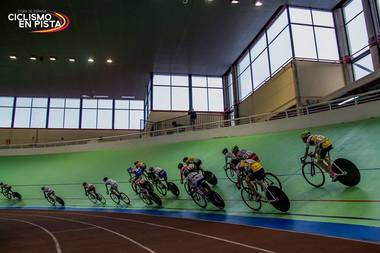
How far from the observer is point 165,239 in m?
5.94

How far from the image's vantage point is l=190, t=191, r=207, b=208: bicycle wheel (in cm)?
950

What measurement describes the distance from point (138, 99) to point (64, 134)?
8315 mm

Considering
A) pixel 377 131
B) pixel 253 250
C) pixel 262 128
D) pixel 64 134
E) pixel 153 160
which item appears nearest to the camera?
pixel 253 250

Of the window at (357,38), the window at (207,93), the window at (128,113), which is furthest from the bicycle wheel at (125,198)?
the window at (128,113)

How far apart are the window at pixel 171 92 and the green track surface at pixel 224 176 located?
627cm

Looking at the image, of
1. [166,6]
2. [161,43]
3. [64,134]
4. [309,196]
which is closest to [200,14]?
[166,6]

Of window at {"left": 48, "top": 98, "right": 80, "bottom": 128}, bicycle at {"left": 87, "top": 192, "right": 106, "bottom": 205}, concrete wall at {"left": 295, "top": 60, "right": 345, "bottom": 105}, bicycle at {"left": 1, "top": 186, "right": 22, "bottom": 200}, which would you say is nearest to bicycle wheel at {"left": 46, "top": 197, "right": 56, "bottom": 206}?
bicycle at {"left": 87, "top": 192, "right": 106, "bottom": 205}

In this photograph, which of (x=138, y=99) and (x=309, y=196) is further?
(x=138, y=99)

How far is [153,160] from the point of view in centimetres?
1659

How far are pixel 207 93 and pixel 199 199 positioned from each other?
691 inches

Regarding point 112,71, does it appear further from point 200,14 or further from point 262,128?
point 262,128

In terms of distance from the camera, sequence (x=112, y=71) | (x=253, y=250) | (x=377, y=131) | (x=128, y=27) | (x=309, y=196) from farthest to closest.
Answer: (x=112, y=71) < (x=128, y=27) < (x=377, y=131) < (x=309, y=196) < (x=253, y=250)

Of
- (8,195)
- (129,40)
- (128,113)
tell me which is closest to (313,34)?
(129,40)

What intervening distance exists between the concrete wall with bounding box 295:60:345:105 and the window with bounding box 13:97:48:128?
25251 mm
